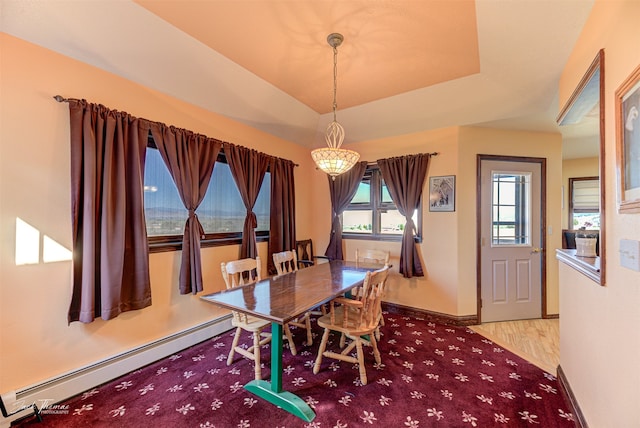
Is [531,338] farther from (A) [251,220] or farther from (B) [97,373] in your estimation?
(B) [97,373]

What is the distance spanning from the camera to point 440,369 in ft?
7.71

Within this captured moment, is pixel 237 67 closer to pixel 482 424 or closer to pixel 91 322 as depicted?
pixel 91 322

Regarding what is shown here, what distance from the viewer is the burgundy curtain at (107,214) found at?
1971 mm

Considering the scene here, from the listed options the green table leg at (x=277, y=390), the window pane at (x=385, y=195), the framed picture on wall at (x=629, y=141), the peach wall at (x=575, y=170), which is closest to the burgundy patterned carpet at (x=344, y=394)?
the green table leg at (x=277, y=390)

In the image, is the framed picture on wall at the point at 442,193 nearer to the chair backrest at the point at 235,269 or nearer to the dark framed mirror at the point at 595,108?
the dark framed mirror at the point at 595,108

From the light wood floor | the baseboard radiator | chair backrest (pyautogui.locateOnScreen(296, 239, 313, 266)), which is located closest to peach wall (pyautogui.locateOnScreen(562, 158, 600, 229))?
the light wood floor

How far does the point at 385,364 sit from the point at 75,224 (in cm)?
282

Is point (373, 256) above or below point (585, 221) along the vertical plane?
below

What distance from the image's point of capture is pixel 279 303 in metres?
1.89

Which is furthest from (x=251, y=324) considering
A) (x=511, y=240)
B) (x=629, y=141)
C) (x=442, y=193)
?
(x=511, y=240)

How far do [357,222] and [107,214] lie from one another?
323 cm

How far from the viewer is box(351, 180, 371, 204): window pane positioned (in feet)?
13.8

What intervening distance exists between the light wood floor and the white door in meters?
0.15

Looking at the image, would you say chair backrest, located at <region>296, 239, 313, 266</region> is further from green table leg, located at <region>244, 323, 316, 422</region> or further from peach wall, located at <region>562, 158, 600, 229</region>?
peach wall, located at <region>562, 158, 600, 229</region>
